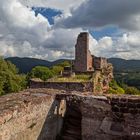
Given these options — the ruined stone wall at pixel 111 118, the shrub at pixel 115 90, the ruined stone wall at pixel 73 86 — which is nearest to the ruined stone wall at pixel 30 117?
the ruined stone wall at pixel 111 118

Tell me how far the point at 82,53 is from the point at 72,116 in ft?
162

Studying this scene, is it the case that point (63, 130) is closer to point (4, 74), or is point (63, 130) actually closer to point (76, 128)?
point (76, 128)

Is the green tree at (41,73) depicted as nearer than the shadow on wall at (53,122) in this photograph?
No

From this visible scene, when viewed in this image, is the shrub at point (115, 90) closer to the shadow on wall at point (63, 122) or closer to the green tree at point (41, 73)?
the green tree at point (41, 73)

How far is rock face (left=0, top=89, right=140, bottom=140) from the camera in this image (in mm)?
10883

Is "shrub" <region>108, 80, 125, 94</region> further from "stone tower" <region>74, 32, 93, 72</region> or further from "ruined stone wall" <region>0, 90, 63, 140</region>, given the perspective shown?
"ruined stone wall" <region>0, 90, 63, 140</region>

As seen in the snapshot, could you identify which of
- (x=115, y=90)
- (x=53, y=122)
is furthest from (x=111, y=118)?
(x=115, y=90)

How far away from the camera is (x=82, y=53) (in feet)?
205

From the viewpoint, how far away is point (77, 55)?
208ft

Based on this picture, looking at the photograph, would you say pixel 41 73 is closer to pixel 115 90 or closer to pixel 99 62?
pixel 99 62

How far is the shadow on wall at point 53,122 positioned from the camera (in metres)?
12.1

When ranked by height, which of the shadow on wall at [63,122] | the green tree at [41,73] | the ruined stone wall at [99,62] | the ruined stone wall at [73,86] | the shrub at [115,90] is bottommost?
the shadow on wall at [63,122]

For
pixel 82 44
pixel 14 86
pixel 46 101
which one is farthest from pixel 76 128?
pixel 82 44

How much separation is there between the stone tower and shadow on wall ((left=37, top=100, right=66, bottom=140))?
4851 centimetres
